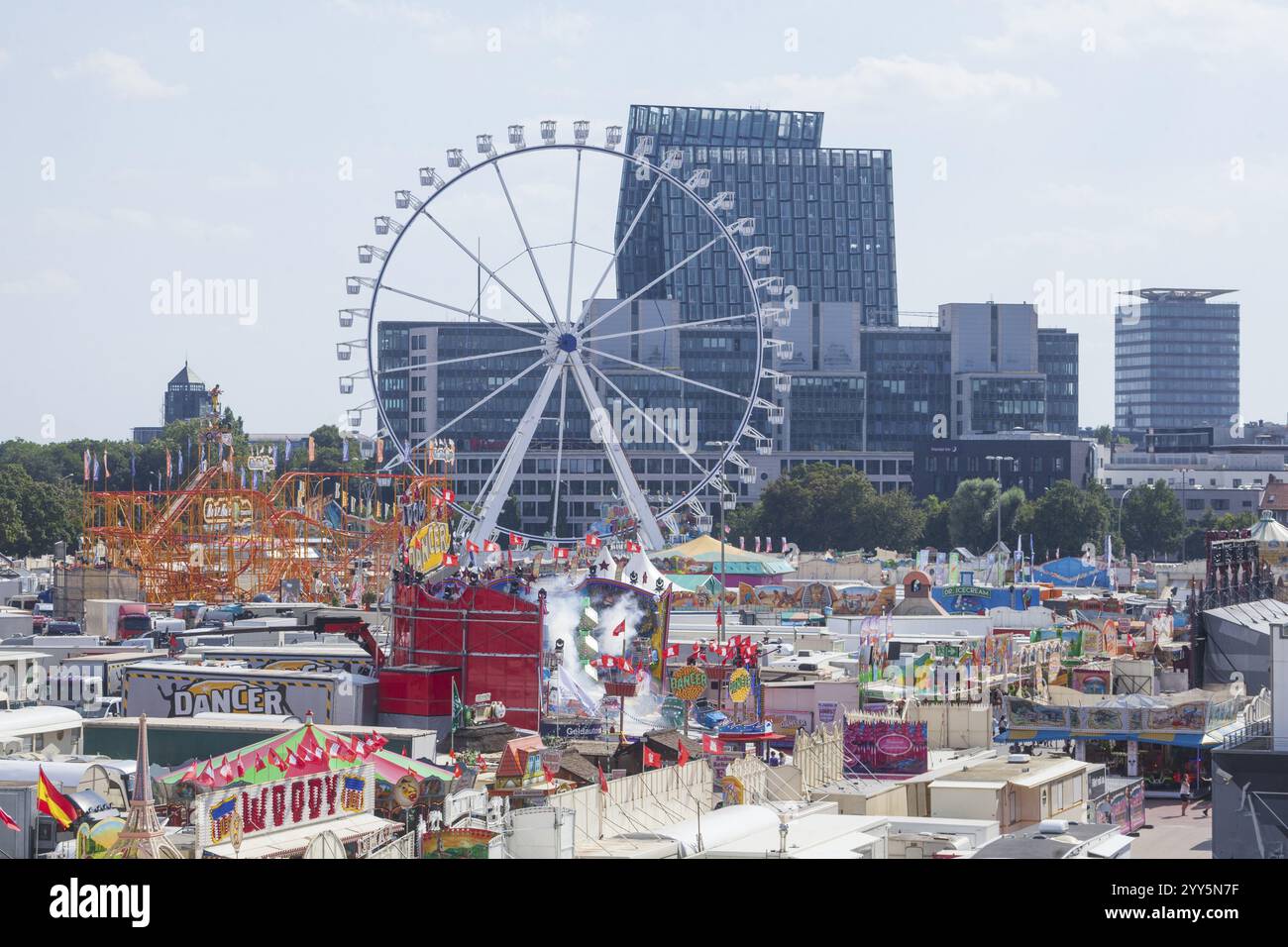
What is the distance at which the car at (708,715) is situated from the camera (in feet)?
131

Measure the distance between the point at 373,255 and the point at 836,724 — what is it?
129 ft

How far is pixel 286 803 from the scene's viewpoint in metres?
24.2

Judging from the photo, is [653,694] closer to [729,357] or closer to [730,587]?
[730,587]

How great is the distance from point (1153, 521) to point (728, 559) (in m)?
60.6

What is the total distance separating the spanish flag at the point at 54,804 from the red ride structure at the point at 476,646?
45.4 ft

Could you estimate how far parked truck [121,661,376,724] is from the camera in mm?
37281

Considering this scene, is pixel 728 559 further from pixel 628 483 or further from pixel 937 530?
pixel 937 530

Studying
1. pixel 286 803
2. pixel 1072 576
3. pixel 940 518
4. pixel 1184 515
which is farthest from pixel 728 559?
pixel 1184 515

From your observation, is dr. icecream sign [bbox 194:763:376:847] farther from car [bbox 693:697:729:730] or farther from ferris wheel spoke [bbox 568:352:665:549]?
ferris wheel spoke [bbox 568:352:665:549]

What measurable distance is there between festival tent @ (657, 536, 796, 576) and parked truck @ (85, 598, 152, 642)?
2708 cm

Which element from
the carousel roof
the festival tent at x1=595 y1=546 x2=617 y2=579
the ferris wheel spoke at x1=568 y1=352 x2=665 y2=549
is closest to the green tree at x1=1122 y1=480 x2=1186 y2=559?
the carousel roof

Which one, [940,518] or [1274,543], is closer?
[1274,543]
